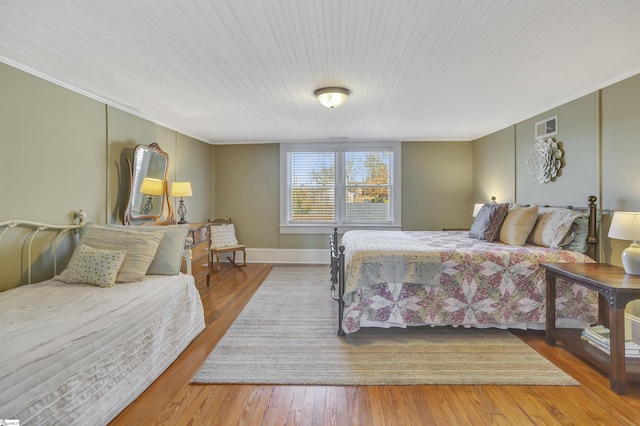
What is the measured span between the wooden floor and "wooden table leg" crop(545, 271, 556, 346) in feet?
1.20

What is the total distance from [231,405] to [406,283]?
1.66 metres

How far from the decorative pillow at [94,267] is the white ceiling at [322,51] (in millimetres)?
1527

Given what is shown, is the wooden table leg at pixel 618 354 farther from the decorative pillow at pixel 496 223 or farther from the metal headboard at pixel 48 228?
the metal headboard at pixel 48 228

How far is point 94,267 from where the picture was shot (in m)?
2.26

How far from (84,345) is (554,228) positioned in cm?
381

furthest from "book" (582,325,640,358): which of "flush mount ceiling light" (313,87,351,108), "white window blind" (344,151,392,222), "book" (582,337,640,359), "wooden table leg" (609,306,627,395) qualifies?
"white window blind" (344,151,392,222)

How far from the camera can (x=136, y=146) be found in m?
3.35

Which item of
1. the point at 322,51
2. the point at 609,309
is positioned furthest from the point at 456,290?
the point at 322,51

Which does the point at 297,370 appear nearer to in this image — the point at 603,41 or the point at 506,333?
the point at 506,333

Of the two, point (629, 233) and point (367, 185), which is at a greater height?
point (367, 185)

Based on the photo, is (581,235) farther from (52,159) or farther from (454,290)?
(52,159)

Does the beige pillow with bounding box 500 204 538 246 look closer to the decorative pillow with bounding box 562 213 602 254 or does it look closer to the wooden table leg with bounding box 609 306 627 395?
the decorative pillow with bounding box 562 213 602 254

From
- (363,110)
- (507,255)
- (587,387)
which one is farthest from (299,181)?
(587,387)

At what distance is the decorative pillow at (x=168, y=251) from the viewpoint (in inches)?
102
